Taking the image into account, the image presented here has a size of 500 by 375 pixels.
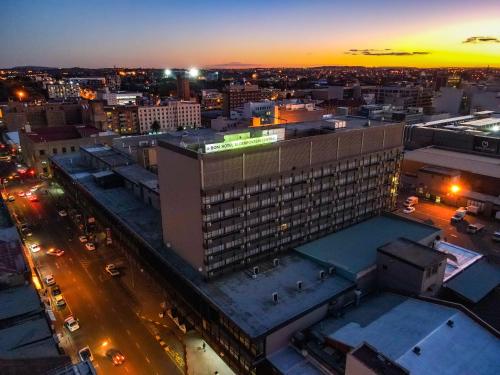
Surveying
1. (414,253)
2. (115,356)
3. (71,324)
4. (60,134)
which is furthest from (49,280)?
(60,134)

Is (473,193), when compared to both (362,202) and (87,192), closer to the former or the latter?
(362,202)

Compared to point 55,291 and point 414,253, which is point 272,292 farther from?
point 55,291

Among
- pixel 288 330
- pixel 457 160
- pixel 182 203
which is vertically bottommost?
pixel 288 330

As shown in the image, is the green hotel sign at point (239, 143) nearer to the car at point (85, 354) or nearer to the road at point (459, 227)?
the car at point (85, 354)

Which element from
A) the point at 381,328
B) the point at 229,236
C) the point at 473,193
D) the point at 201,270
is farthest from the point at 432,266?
the point at 473,193

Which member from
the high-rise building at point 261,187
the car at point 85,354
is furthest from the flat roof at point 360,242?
the car at point 85,354

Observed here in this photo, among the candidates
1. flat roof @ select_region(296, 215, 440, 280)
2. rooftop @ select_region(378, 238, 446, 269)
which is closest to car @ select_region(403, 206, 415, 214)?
flat roof @ select_region(296, 215, 440, 280)
